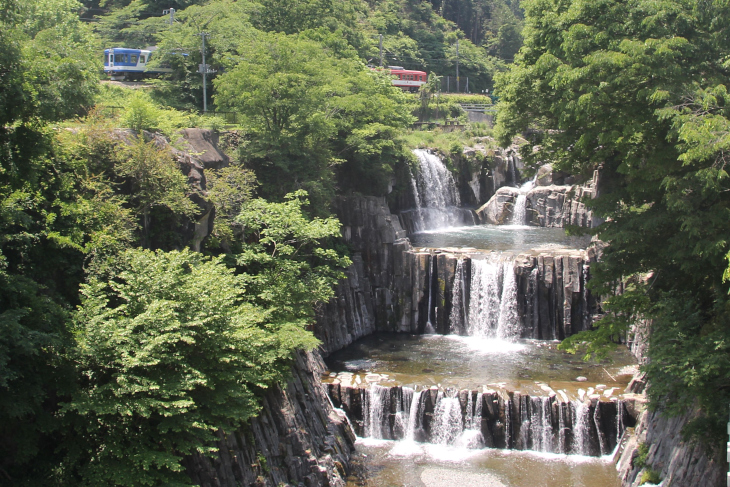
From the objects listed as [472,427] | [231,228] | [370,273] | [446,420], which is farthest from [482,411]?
[370,273]

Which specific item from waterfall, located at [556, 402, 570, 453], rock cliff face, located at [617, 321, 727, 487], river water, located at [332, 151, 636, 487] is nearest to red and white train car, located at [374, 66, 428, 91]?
river water, located at [332, 151, 636, 487]

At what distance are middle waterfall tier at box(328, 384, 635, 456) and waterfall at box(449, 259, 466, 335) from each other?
7.01 m

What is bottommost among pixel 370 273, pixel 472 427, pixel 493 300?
pixel 472 427

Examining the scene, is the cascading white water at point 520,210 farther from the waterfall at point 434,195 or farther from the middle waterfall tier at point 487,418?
the middle waterfall tier at point 487,418

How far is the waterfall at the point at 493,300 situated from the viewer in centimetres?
2630

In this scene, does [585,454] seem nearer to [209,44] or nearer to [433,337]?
[433,337]

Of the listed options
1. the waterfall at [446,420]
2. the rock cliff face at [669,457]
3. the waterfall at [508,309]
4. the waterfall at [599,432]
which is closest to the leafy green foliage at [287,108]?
the waterfall at [508,309]

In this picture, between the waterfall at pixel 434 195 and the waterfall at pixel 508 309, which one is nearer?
the waterfall at pixel 508 309

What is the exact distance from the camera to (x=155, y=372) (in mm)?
12336

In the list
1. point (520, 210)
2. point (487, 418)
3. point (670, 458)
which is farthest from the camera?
point (520, 210)

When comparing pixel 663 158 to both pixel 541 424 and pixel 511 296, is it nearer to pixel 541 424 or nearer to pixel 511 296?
pixel 541 424

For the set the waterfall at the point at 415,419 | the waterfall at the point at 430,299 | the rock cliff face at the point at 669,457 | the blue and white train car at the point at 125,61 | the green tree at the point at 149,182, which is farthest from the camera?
the blue and white train car at the point at 125,61

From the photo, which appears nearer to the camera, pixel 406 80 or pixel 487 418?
pixel 487 418

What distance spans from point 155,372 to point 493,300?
17024mm
